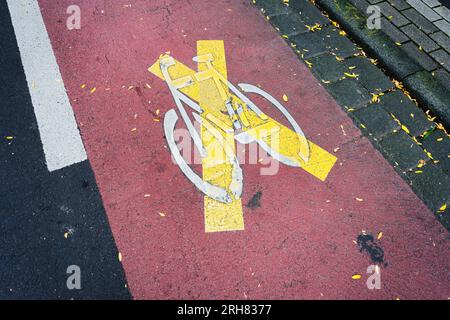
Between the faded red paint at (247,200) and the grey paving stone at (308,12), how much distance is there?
79 cm

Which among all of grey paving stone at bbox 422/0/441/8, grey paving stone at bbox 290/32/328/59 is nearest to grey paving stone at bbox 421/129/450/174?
grey paving stone at bbox 290/32/328/59

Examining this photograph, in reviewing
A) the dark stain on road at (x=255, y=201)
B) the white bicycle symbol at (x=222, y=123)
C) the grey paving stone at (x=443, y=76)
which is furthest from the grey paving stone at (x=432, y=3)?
the dark stain on road at (x=255, y=201)

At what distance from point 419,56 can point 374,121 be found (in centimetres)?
129

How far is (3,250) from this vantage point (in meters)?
2.62

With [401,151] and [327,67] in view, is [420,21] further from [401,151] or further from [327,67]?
[401,151]

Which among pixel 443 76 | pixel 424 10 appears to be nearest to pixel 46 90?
pixel 443 76

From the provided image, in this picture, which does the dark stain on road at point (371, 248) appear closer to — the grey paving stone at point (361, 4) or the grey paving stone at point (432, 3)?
the grey paving stone at point (361, 4)

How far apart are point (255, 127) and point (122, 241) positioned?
1.71m

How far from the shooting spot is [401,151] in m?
3.31

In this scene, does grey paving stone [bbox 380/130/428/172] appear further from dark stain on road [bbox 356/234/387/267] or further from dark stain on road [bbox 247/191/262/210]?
dark stain on road [bbox 247/191/262/210]

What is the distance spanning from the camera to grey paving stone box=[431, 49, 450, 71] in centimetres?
394

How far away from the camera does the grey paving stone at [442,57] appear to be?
12.9 feet

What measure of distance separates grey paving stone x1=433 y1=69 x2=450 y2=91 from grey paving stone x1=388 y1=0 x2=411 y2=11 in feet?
3.92
